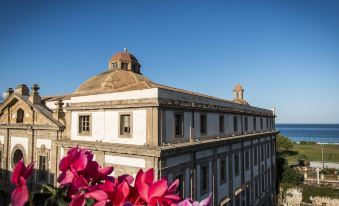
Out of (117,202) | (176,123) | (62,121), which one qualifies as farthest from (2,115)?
(117,202)

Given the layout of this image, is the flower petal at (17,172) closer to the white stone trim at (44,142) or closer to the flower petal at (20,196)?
the flower petal at (20,196)

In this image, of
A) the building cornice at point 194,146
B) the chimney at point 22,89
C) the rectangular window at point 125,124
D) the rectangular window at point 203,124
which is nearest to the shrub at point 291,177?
the building cornice at point 194,146

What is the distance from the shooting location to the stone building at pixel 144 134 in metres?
15.2

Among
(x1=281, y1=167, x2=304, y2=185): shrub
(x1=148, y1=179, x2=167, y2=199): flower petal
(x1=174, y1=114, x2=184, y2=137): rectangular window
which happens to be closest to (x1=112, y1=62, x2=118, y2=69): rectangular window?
(x1=174, y1=114, x2=184, y2=137): rectangular window

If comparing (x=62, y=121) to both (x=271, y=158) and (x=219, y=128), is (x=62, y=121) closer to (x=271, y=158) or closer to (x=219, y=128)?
(x=219, y=128)

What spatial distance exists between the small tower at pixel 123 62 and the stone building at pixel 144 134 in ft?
14.1

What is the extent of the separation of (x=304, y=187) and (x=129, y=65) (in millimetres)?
28176

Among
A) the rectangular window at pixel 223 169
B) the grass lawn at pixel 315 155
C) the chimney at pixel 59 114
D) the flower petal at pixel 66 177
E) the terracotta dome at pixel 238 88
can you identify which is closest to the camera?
the flower petal at pixel 66 177

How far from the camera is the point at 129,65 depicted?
33938mm

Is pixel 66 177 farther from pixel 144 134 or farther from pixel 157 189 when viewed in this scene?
pixel 144 134

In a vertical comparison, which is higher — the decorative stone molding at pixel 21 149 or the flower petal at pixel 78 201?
the flower petal at pixel 78 201

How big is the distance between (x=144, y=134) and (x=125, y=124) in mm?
1829

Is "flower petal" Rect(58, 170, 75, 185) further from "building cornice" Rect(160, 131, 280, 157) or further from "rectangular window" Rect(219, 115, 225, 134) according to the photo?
"rectangular window" Rect(219, 115, 225, 134)

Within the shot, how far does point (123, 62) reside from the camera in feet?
110
